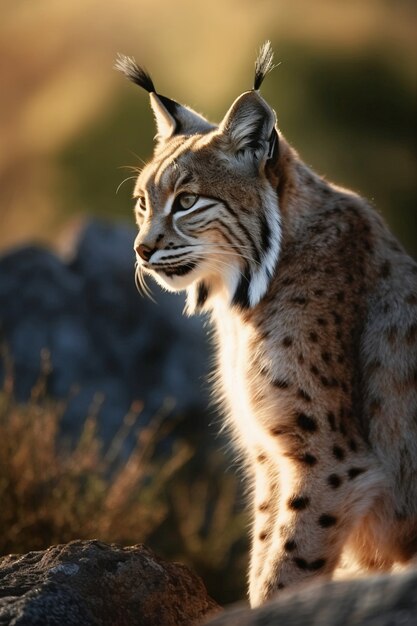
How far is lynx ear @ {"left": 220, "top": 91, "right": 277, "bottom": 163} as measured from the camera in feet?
14.6

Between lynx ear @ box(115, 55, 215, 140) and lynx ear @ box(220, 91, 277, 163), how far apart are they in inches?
16.8

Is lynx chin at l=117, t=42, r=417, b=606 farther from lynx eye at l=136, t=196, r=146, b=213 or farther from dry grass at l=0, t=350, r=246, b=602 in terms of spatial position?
dry grass at l=0, t=350, r=246, b=602

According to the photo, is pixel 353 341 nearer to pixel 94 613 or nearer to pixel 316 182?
pixel 316 182

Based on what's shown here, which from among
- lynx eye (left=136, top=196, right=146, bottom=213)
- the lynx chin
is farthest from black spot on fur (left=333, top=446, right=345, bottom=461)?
lynx eye (left=136, top=196, right=146, bottom=213)

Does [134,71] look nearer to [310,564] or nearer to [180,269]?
[180,269]

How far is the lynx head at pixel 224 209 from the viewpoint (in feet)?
14.7

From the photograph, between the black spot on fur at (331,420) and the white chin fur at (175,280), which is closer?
the black spot on fur at (331,420)

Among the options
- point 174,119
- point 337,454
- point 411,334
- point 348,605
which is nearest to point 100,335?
point 174,119

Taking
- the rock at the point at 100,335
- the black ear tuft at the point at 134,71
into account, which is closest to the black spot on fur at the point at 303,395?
the black ear tuft at the point at 134,71

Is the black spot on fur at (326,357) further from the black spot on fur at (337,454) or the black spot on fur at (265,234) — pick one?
the black spot on fur at (265,234)

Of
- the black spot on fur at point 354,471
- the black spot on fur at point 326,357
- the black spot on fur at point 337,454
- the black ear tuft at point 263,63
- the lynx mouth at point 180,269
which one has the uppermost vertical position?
the black ear tuft at point 263,63

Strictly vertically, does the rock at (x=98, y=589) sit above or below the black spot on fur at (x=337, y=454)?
below

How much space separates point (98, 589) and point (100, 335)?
502cm

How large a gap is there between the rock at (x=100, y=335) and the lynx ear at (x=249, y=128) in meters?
3.75
